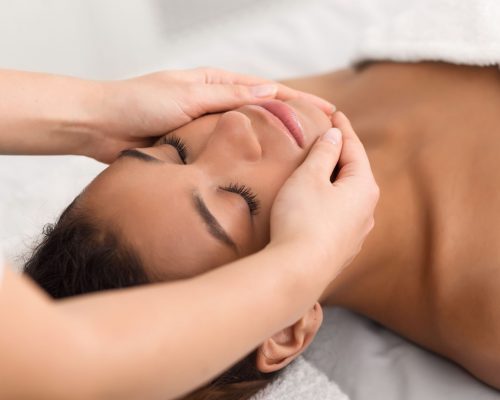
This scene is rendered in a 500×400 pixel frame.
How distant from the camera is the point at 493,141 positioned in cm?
116

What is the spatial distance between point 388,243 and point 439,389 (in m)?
0.29

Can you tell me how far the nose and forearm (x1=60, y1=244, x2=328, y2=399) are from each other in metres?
0.29

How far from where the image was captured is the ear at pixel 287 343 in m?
0.99

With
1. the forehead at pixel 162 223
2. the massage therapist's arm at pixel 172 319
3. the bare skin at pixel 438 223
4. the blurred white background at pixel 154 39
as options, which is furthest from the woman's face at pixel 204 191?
the blurred white background at pixel 154 39

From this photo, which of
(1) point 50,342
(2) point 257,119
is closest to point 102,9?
(2) point 257,119

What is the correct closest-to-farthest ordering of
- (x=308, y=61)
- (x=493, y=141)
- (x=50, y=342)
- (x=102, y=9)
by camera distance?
(x=50, y=342)
(x=493, y=141)
(x=308, y=61)
(x=102, y=9)

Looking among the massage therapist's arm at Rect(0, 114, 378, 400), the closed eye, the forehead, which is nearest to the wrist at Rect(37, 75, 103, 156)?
the closed eye

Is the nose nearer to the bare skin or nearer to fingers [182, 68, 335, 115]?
fingers [182, 68, 335, 115]

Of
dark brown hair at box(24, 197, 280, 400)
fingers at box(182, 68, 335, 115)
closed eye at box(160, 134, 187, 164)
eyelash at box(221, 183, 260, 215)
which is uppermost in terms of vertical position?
fingers at box(182, 68, 335, 115)

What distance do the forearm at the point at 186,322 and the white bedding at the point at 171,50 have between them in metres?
0.61

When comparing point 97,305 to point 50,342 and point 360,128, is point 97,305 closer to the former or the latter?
point 50,342

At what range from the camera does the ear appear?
988 millimetres

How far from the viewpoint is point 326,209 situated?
800 millimetres

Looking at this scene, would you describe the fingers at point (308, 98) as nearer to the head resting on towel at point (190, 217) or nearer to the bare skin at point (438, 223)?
the head resting on towel at point (190, 217)
